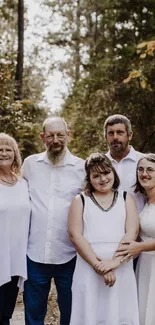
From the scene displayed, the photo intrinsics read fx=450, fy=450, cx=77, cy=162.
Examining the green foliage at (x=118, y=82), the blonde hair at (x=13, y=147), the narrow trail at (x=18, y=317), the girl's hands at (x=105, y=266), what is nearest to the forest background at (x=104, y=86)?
the green foliage at (x=118, y=82)

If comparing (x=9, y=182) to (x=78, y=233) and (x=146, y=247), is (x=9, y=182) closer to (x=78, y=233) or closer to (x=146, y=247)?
(x=78, y=233)

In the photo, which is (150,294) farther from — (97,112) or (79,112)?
(79,112)

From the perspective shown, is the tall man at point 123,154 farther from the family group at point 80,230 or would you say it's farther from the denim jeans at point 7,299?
the denim jeans at point 7,299

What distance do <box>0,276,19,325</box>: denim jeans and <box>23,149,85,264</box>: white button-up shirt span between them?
354 mm

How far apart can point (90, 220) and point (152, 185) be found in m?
0.70

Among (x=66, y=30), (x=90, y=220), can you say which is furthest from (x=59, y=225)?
(x=66, y=30)

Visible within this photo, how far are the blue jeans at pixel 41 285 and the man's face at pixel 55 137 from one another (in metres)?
1.06

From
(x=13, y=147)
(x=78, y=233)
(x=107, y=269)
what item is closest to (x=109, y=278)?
(x=107, y=269)

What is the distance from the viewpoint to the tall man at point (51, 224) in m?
4.25

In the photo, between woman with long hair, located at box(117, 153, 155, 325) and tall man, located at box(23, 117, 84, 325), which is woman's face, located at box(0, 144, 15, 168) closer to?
tall man, located at box(23, 117, 84, 325)

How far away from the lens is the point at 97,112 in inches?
653

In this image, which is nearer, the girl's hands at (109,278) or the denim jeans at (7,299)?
the girl's hands at (109,278)

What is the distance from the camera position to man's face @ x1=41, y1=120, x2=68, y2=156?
4.28 metres

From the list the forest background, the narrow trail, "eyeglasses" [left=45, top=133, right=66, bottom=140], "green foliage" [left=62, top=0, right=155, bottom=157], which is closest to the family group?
"eyeglasses" [left=45, top=133, right=66, bottom=140]
